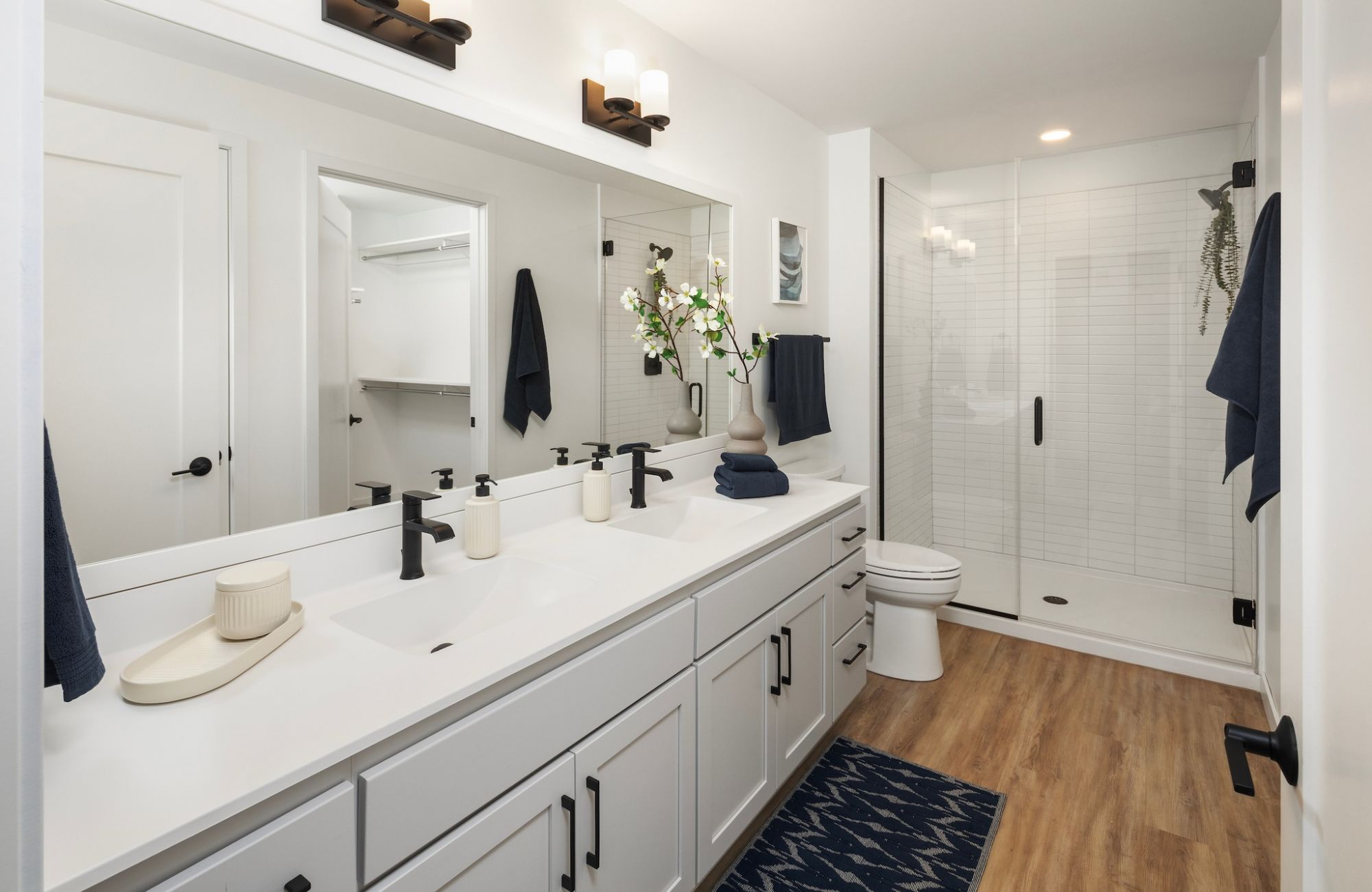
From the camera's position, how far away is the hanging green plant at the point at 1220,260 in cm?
291

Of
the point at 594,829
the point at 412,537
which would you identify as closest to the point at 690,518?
the point at 412,537

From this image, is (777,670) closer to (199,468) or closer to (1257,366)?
(1257,366)

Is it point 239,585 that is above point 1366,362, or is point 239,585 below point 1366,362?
below

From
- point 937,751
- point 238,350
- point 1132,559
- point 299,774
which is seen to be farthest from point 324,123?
point 1132,559

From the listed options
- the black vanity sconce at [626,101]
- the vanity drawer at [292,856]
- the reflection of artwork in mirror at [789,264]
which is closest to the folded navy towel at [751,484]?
the reflection of artwork in mirror at [789,264]

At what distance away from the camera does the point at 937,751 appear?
235 centimetres

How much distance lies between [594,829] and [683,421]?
4.99 feet

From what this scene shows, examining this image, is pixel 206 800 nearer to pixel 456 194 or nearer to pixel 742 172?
pixel 456 194

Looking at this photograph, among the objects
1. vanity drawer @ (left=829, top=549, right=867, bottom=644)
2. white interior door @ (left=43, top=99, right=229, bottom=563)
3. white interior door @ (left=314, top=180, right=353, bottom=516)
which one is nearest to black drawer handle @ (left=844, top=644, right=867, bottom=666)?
vanity drawer @ (left=829, top=549, right=867, bottom=644)

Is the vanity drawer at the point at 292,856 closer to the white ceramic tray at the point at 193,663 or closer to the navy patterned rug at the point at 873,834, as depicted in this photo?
the white ceramic tray at the point at 193,663

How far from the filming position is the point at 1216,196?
2943 millimetres

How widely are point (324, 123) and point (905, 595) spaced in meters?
2.51

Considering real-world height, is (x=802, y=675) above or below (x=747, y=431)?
below

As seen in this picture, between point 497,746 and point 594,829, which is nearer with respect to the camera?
point 497,746
